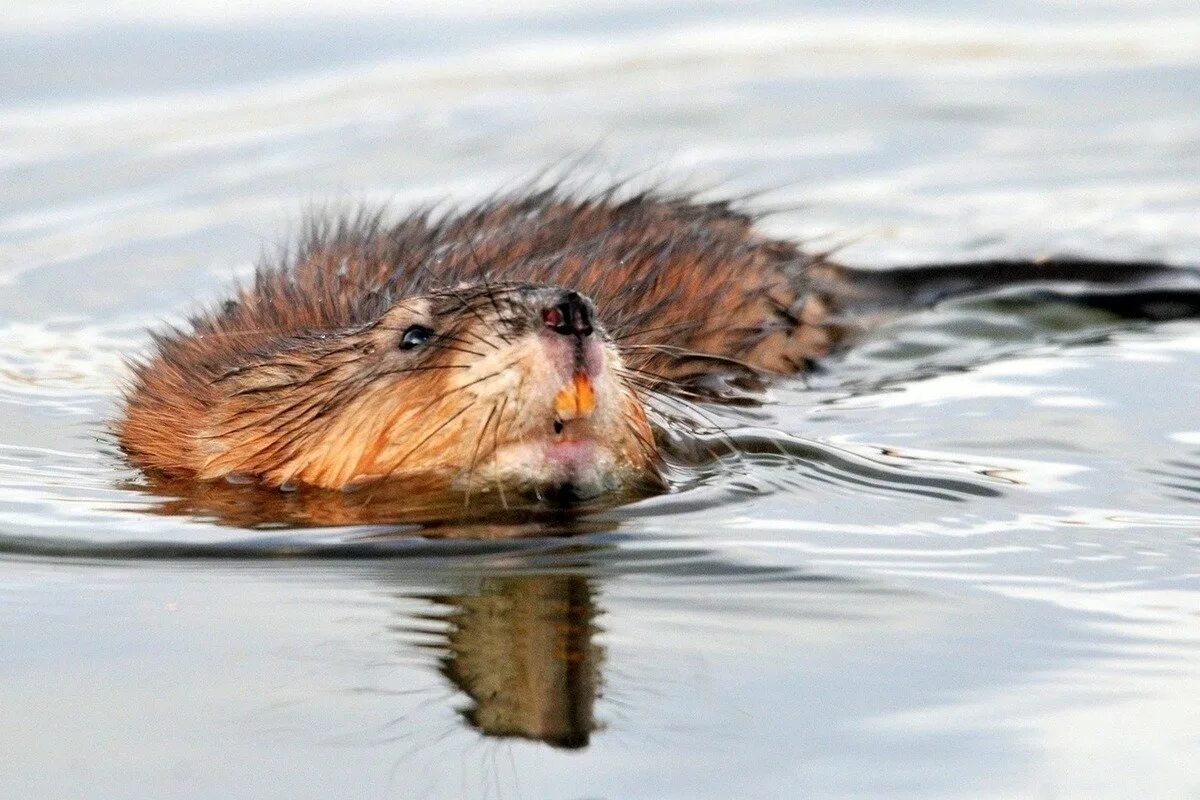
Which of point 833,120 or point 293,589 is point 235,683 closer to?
point 293,589

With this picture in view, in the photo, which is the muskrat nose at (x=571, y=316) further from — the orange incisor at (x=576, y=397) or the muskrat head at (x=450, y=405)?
the orange incisor at (x=576, y=397)

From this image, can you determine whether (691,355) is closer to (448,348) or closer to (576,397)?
(448,348)

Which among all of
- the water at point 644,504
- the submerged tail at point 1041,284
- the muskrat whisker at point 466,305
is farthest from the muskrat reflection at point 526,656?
the submerged tail at point 1041,284

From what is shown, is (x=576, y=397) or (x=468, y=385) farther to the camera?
(x=468, y=385)

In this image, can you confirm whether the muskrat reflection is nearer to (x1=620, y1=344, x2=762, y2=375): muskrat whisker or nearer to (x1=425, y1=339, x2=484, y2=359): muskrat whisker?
(x1=425, y1=339, x2=484, y2=359): muskrat whisker

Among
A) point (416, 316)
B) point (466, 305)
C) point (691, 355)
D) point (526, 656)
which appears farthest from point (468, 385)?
point (691, 355)

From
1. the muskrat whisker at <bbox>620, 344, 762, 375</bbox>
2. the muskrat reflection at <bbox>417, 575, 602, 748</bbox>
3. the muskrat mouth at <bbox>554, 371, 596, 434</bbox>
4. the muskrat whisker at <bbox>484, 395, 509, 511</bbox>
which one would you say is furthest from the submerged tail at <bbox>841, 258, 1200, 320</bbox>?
the muskrat reflection at <bbox>417, 575, 602, 748</bbox>
